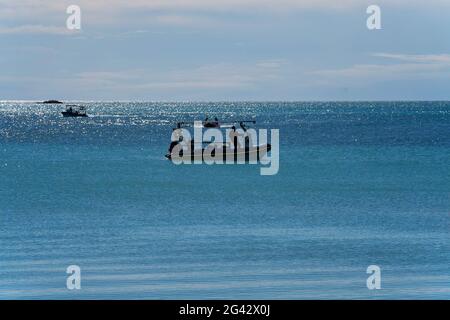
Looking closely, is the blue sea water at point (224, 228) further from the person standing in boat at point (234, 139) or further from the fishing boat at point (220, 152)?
the person standing in boat at point (234, 139)

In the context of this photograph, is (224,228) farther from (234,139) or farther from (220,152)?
(220,152)

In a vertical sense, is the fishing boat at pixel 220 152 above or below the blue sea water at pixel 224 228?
above

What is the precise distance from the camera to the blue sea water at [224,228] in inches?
1027

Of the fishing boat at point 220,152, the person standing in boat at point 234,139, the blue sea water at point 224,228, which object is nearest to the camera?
the blue sea water at point 224,228

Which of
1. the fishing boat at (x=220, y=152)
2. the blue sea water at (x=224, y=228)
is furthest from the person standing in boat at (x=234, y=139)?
the blue sea water at (x=224, y=228)

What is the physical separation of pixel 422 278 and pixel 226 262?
5.96 m

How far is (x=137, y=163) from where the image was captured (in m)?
72.8

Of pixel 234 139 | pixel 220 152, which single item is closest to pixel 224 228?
pixel 234 139

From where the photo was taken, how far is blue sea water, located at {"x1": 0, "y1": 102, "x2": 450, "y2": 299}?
26.1m

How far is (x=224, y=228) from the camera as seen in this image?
3728 centimetres

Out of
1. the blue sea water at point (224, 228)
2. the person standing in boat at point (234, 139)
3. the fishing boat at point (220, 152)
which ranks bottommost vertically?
the blue sea water at point (224, 228)

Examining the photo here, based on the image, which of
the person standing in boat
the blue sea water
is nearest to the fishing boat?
the person standing in boat

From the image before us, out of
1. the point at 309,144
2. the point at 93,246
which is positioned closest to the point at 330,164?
the point at 309,144

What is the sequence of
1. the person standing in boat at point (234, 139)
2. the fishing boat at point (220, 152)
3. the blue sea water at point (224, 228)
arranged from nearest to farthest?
the blue sea water at point (224, 228) → the person standing in boat at point (234, 139) → the fishing boat at point (220, 152)
